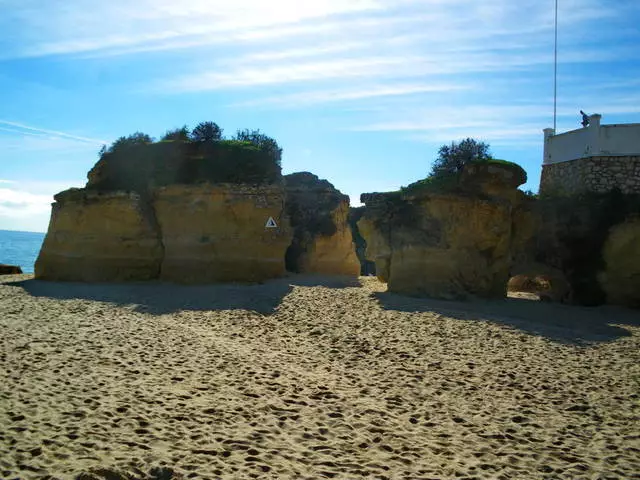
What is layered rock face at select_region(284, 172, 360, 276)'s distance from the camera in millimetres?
21781

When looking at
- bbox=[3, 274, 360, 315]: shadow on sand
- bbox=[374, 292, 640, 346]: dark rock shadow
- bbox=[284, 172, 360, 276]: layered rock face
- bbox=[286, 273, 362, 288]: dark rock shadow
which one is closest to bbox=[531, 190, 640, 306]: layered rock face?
bbox=[374, 292, 640, 346]: dark rock shadow

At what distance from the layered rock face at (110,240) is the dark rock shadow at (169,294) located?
0.76 m

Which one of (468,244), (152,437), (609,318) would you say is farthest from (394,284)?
(152,437)

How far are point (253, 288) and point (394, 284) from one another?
4.36 meters

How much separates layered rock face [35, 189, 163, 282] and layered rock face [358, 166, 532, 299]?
8.27 meters

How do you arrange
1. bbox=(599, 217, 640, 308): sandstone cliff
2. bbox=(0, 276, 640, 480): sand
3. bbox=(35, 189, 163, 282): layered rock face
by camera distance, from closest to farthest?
bbox=(0, 276, 640, 480): sand, bbox=(599, 217, 640, 308): sandstone cliff, bbox=(35, 189, 163, 282): layered rock face

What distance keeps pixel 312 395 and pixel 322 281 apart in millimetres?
11853

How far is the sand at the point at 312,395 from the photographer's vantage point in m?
5.12

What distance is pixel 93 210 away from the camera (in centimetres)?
1806

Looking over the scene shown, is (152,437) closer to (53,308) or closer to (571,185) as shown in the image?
(53,308)

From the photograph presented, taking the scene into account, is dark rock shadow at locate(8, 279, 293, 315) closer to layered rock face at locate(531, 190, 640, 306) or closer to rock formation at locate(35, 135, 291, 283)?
rock formation at locate(35, 135, 291, 283)

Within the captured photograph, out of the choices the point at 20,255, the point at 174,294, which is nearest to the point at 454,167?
the point at 174,294

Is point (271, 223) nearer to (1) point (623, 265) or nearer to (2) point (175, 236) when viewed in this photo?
(2) point (175, 236)

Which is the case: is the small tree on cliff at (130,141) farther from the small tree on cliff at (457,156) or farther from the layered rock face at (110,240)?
the small tree on cliff at (457,156)
